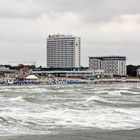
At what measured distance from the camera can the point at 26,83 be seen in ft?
433

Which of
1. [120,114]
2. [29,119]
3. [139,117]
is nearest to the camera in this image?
[29,119]

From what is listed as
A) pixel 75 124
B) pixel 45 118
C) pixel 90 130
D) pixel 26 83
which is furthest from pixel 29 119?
pixel 26 83

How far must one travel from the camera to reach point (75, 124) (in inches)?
1122

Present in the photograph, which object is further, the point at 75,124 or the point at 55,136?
the point at 75,124

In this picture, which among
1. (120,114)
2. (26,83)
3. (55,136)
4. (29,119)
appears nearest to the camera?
(55,136)

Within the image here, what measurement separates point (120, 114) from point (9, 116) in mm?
8774

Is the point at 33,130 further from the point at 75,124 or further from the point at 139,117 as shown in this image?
the point at 139,117

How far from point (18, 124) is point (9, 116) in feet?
11.9

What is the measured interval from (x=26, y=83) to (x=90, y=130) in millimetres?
106707

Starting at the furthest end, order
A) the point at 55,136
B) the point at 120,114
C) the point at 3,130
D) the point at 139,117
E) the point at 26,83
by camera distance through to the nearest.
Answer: the point at 26,83 → the point at 120,114 → the point at 139,117 → the point at 3,130 → the point at 55,136

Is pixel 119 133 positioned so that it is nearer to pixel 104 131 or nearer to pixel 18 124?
pixel 104 131

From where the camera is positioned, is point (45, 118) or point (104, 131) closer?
point (104, 131)

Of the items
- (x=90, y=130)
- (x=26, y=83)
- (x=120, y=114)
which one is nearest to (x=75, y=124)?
(x=90, y=130)

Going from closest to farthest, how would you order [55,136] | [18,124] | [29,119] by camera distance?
[55,136], [18,124], [29,119]
